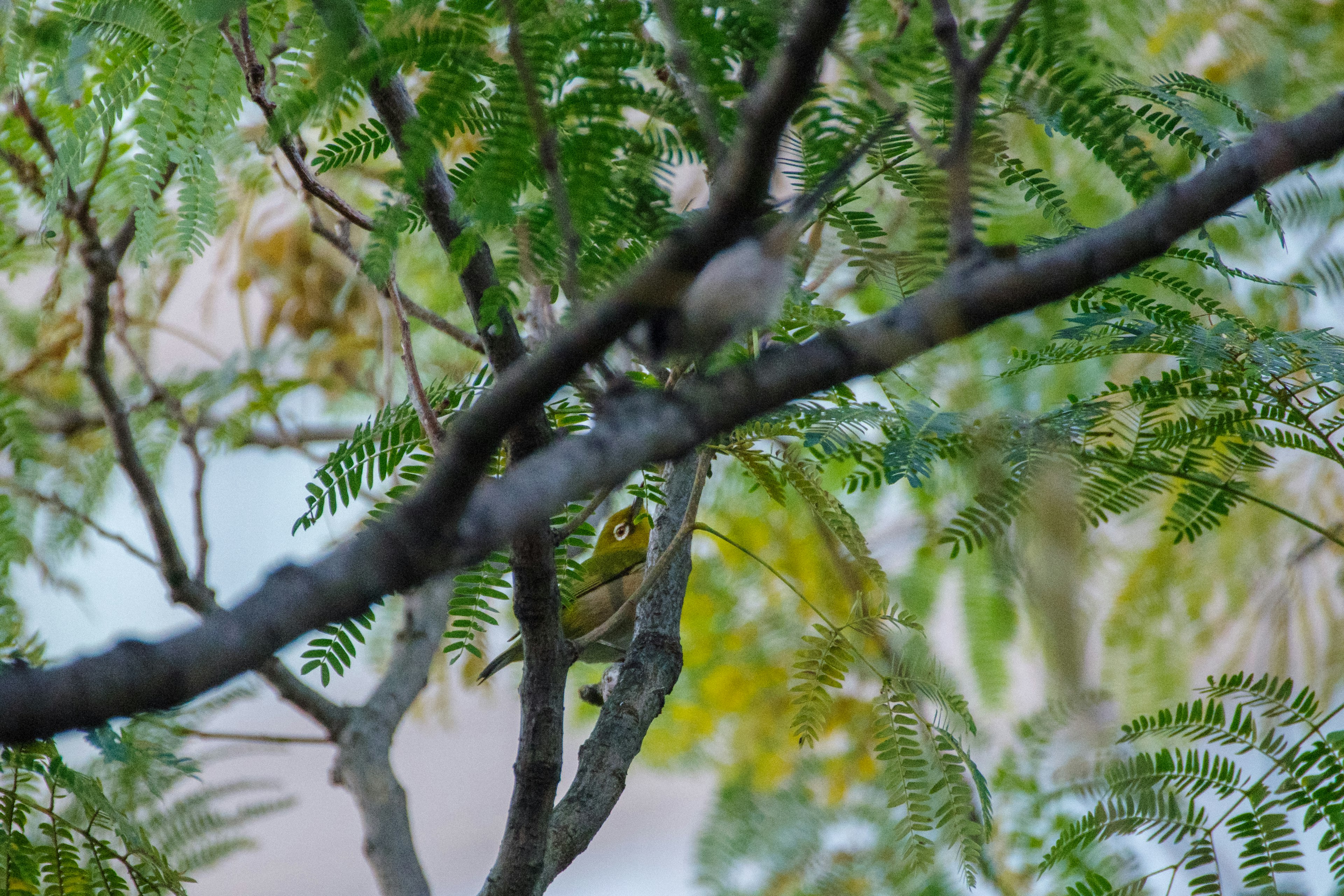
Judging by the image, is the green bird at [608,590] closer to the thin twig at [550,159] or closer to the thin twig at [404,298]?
the thin twig at [404,298]

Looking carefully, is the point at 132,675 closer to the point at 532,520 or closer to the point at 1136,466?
the point at 532,520

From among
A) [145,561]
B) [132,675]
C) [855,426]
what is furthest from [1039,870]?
[145,561]

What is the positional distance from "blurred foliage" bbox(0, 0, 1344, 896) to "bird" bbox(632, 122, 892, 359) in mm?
139

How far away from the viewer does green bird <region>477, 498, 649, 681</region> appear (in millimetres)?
3109

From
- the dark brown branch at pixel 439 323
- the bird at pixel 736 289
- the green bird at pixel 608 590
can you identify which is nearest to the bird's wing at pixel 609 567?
the green bird at pixel 608 590

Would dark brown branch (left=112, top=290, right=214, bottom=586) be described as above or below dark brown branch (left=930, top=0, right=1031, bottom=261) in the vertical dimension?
above

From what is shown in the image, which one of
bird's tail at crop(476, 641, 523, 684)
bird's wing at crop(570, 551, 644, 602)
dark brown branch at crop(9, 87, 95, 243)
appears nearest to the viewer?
dark brown branch at crop(9, 87, 95, 243)

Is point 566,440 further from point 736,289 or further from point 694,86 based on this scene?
point 694,86

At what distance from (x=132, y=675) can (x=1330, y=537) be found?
5.46 ft

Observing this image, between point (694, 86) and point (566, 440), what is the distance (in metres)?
0.39

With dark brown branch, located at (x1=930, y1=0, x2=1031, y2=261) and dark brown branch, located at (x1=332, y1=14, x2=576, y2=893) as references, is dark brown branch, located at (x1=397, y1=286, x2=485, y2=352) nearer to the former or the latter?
dark brown branch, located at (x1=332, y1=14, x2=576, y2=893)

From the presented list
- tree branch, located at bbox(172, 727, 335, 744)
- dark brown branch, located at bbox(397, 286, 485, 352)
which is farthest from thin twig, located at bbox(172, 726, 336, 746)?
dark brown branch, located at bbox(397, 286, 485, 352)

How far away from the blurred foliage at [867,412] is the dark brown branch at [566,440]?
210mm

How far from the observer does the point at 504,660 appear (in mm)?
3113
